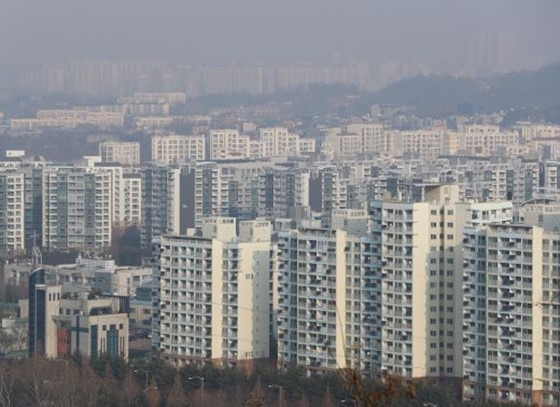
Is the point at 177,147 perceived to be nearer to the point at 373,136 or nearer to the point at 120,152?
the point at 120,152

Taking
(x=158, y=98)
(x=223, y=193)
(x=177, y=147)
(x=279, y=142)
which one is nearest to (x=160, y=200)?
(x=223, y=193)

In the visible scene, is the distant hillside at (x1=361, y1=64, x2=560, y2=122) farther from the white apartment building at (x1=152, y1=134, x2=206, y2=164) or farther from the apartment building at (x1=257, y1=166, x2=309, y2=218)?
the apartment building at (x1=257, y1=166, x2=309, y2=218)

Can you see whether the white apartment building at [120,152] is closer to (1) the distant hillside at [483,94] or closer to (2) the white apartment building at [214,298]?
(1) the distant hillside at [483,94]

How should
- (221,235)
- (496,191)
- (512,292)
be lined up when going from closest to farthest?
(512,292) → (221,235) → (496,191)

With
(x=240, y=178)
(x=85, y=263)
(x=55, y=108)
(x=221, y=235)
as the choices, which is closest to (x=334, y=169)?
(x=240, y=178)

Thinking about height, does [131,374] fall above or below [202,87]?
below

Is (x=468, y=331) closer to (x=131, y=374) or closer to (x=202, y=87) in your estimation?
(x=131, y=374)

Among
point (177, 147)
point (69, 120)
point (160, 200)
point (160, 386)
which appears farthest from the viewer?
point (69, 120)
